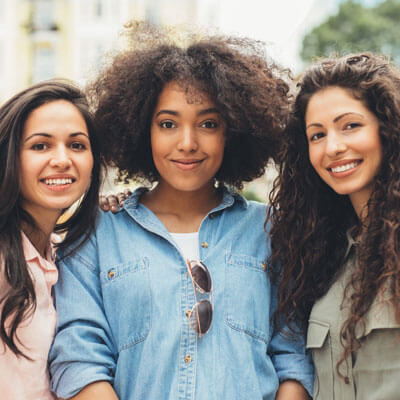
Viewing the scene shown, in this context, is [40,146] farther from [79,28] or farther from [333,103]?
[79,28]

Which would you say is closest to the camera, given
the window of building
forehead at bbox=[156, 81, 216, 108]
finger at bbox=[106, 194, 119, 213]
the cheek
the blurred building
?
the cheek

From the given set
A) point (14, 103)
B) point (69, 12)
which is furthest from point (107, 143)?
point (69, 12)

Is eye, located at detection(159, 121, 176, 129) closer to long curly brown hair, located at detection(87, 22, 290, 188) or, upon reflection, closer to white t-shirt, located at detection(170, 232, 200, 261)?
long curly brown hair, located at detection(87, 22, 290, 188)

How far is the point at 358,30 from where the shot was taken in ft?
67.6

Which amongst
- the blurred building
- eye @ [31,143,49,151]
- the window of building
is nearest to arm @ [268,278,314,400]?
eye @ [31,143,49,151]

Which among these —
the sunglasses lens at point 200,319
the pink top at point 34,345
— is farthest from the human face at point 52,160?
the sunglasses lens at point 200,319

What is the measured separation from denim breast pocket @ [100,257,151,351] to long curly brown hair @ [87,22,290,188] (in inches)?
29.4

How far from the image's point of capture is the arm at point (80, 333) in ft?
7.51

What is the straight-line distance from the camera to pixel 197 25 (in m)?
2.88

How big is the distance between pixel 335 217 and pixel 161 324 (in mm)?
1002

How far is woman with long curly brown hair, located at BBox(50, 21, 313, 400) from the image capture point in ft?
7.61

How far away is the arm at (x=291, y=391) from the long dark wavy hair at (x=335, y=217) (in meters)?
0.26

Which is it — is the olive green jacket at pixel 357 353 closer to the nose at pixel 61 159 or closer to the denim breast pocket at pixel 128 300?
the denim breast pocket at pixel 128 300

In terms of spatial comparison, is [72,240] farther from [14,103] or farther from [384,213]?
[384,213]
